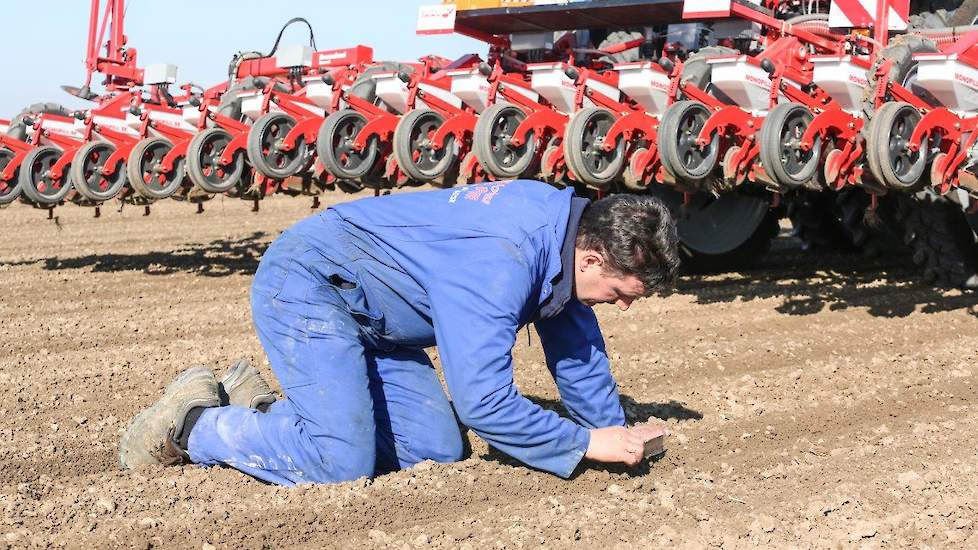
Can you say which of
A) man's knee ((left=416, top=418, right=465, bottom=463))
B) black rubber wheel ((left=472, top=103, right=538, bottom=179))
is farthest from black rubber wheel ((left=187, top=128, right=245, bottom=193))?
man's knee ((left=416, top=418, right=465, bottom=463))

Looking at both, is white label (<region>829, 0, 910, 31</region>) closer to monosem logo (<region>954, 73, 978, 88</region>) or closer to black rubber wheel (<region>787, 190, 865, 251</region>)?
monosem logo (<region>954, 73, 978, 88</region>)

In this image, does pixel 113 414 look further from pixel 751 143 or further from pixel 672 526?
pixel 751 143

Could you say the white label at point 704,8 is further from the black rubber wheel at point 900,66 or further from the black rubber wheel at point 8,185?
the black rubber wheel at point 8,185

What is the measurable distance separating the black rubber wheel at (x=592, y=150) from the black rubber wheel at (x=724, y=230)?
1556mm

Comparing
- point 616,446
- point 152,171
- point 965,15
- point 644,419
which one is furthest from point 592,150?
point 616,446

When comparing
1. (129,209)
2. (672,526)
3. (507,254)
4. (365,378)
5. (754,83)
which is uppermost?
(754,83)

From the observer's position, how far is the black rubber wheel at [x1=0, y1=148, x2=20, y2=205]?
8758mm

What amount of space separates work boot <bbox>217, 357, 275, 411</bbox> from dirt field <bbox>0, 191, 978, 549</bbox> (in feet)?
1.13

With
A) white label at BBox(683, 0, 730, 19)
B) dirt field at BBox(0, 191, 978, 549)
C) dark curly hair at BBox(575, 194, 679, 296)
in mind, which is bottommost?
dirt field at BBox(0, 191, 978, 549)

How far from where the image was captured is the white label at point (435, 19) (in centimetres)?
805

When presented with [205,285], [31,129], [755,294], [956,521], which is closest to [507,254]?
[956,521]

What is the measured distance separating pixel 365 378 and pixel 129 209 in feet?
40.9

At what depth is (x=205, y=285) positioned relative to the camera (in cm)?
796

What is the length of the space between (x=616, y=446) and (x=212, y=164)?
5.49 meters
